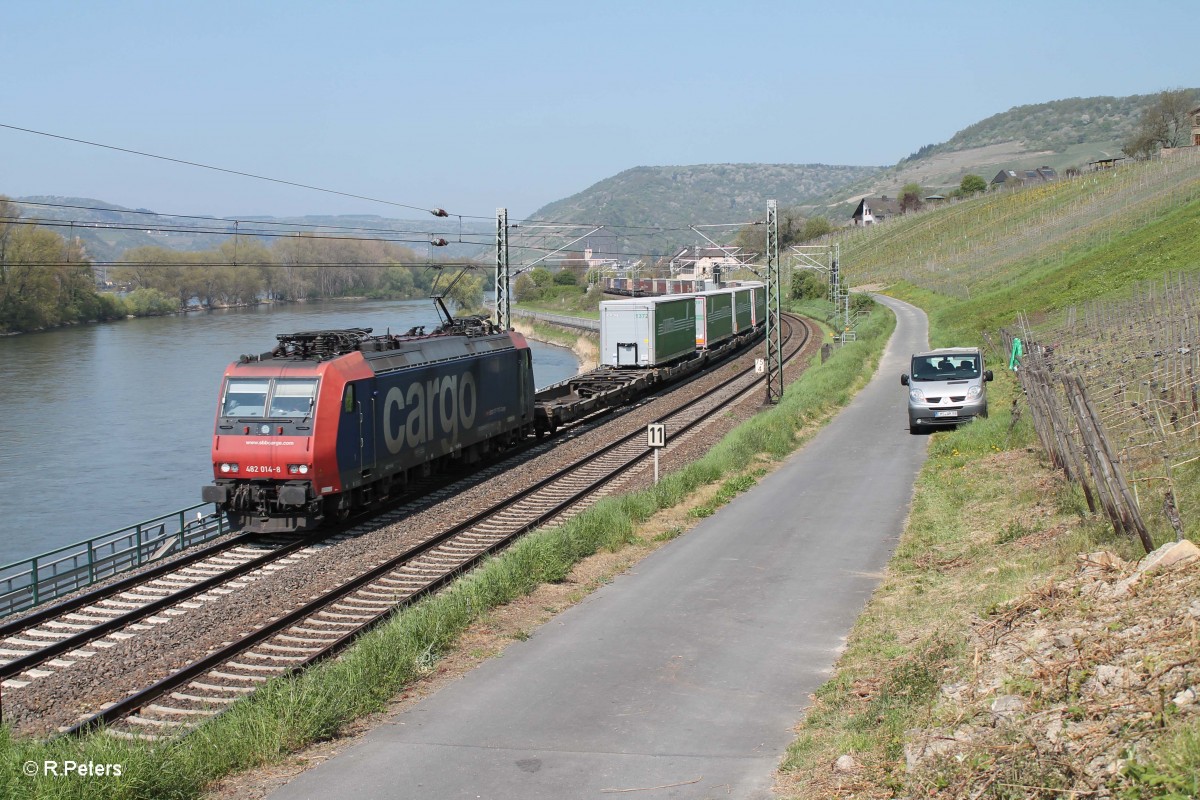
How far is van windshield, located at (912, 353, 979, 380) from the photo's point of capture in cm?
2656

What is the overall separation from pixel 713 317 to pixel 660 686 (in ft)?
138

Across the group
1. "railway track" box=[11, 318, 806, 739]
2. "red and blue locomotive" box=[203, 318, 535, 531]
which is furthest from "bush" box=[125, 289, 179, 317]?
"railway track" box=[11, 318, 806, 739]

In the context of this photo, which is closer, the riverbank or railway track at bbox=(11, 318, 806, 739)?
railway track at bbox=(11, 318, 806, 739)

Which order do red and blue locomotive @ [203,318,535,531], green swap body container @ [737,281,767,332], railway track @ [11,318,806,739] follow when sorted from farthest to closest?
green swap body container @ [737,281,767,332], red and blue locomotive @ [203,318,535,531], railway track @ [11,318,806,739]

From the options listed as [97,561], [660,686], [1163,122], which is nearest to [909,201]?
[1163,122]

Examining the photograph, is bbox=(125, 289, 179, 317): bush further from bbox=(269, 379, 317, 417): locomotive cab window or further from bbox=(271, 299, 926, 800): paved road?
bbox=(271, 299, 926, 800): paved road

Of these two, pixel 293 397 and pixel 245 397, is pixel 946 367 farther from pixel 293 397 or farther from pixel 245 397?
pixel 245 397

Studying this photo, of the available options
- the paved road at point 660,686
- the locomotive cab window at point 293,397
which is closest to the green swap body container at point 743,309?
the locomotive cab window at point 293,397

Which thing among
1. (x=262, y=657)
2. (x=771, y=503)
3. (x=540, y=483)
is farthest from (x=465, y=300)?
(x=262, y=657)

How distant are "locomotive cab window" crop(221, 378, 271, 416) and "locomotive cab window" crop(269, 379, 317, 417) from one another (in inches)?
8.6

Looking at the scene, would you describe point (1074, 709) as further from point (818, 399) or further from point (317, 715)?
point (818, 399)

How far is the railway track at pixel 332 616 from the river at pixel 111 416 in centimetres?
441

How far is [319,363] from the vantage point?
19141mm

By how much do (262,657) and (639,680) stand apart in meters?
5.06
